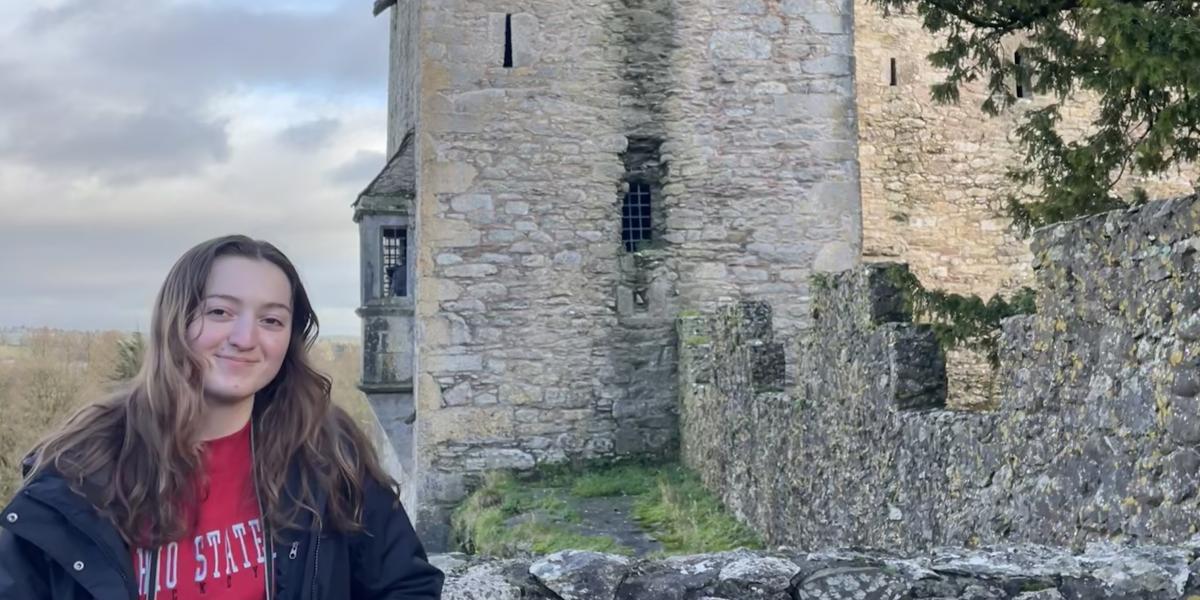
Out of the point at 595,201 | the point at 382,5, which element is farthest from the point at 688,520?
the point at 382,5

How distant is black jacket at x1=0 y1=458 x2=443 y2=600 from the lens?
2.14 meters

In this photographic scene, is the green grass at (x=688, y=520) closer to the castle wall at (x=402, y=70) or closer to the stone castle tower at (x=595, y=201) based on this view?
the stone castle tower at (x=595, y=201)

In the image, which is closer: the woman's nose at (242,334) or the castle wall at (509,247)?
the woman's nose at (242,334)

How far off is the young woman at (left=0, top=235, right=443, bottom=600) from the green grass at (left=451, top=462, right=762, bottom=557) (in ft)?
15.1

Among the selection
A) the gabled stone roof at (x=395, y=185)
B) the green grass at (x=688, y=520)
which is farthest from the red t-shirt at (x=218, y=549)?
the gabled stone roof at (x=395, y=185)

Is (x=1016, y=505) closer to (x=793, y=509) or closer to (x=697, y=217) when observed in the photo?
(x=793, y=509)

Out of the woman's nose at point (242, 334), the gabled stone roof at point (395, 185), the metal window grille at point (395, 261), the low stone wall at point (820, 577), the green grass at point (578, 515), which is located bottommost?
the green grass at point (578, 515)

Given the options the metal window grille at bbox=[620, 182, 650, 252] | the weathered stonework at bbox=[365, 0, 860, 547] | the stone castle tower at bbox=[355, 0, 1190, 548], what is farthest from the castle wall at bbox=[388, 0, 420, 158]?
the metal window grille at bbox=[620, 182, 650, 252]

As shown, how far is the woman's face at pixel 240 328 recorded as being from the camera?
97.0 inches

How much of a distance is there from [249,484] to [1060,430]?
10.5 feet

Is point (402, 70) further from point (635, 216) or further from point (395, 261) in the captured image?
point (635, 216)

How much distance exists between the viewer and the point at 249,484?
2.47 meters

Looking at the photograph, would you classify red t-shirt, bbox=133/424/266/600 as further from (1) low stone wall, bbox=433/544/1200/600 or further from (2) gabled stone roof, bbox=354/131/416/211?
(2) gabled stone roof, bbox=354/131/416/211

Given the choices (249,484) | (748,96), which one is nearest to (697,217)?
(748,96)
